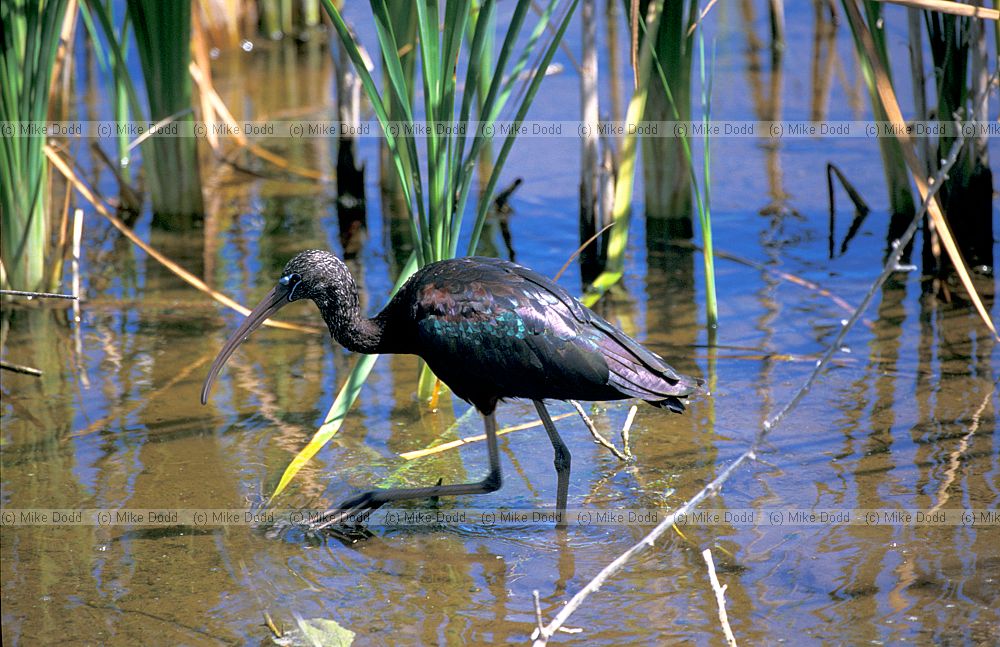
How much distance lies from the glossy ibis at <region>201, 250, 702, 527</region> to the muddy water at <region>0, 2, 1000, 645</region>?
0.38 m

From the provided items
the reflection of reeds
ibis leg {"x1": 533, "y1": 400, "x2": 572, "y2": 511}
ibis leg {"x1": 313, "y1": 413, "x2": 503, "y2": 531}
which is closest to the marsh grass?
ibis leg {"x1": 313, "y1": 413, "x2": 503, "y2": 531}

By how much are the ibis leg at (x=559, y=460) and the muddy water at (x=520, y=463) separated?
127mm

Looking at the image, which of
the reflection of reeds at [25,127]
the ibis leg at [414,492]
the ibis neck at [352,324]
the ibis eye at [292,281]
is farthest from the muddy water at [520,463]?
the ibis eye at [292,281]

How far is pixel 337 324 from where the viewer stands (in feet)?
15.1

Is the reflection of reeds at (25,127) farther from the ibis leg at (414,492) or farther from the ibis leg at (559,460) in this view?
the ibis leg at (559,460)

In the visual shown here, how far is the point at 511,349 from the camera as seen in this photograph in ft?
14.1

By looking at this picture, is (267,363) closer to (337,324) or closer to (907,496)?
(337,324)

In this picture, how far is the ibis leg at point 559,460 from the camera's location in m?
4.42

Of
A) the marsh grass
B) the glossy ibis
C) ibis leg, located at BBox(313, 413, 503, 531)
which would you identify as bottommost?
ibis leg, located at BBox(313, 413, 503, 531)

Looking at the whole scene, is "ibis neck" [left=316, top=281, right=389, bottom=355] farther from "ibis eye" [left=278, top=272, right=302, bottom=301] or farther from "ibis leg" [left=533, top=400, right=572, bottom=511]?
"ibis leg" [left=533, top=400, right=572, bottom=511]

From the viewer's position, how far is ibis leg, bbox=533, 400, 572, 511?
4.42 meters

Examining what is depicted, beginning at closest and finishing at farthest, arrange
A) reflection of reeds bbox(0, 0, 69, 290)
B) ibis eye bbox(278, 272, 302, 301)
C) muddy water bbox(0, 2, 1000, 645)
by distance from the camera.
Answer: muddy water bbox(0, 2, 1000, 645) < ibis eye bbox(278, 272, 302, 301) < reflection of reeds bbox(0, 0, 69, 290)

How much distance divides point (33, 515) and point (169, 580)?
0.75 meters

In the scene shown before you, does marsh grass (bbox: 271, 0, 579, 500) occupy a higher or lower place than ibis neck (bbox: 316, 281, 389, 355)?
higher
